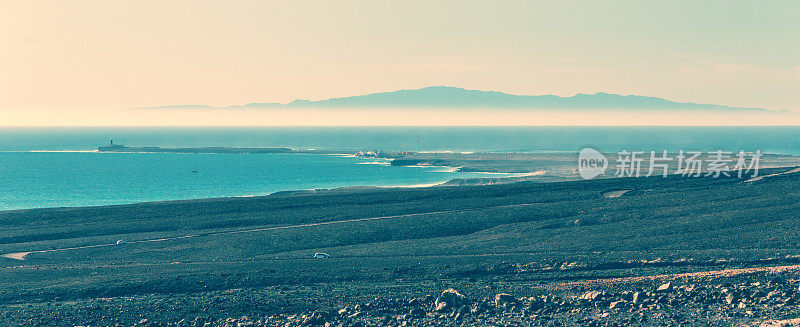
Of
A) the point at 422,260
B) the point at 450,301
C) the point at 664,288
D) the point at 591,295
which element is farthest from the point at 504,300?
the point at 422,260

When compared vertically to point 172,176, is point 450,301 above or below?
above

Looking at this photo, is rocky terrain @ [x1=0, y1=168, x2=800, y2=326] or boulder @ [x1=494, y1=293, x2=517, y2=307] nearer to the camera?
rocky terrain @ [x1=0, y1=168, x2=800, y2=326]

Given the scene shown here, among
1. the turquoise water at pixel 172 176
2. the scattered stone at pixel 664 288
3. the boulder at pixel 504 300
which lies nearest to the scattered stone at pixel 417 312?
the boulder at pixel 504 300

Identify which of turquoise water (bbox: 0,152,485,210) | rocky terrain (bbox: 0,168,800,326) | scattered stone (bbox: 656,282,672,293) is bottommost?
turquoise water (bbox: 0,152,485,210)

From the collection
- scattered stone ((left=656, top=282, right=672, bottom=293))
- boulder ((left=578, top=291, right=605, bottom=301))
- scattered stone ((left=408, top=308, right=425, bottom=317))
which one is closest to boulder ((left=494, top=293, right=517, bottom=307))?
boulder ((left=578, top=291, right=605, bottom=301))

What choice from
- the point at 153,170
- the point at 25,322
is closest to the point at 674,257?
the point at 25,322

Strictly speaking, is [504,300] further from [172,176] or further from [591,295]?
[172,176]

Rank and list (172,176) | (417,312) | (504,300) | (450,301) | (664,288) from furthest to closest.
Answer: (172,176) → (664,288) → (504,300) → (450,301) → (417,312)

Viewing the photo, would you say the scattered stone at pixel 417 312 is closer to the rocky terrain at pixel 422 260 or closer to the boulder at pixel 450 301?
the rocky terrain at pixel 422 260

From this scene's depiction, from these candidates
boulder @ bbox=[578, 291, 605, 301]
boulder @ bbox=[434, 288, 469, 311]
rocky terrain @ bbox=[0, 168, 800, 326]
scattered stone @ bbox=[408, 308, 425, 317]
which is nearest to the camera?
scattered stone @ bbox=[408, 308, 425, 317]

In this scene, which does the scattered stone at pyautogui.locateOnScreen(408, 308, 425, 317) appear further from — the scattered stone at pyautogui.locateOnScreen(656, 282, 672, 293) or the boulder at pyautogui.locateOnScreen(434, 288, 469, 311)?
the scattered stone at pyautogui.locateOnScreen(656, 282, 672, 293)

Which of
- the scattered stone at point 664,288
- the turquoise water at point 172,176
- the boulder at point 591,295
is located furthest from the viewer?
the turquoise water at point 172,176

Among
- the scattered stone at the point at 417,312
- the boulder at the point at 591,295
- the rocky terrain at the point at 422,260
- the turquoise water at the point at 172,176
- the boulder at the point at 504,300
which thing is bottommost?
the turquoise water at the point at 172,176
